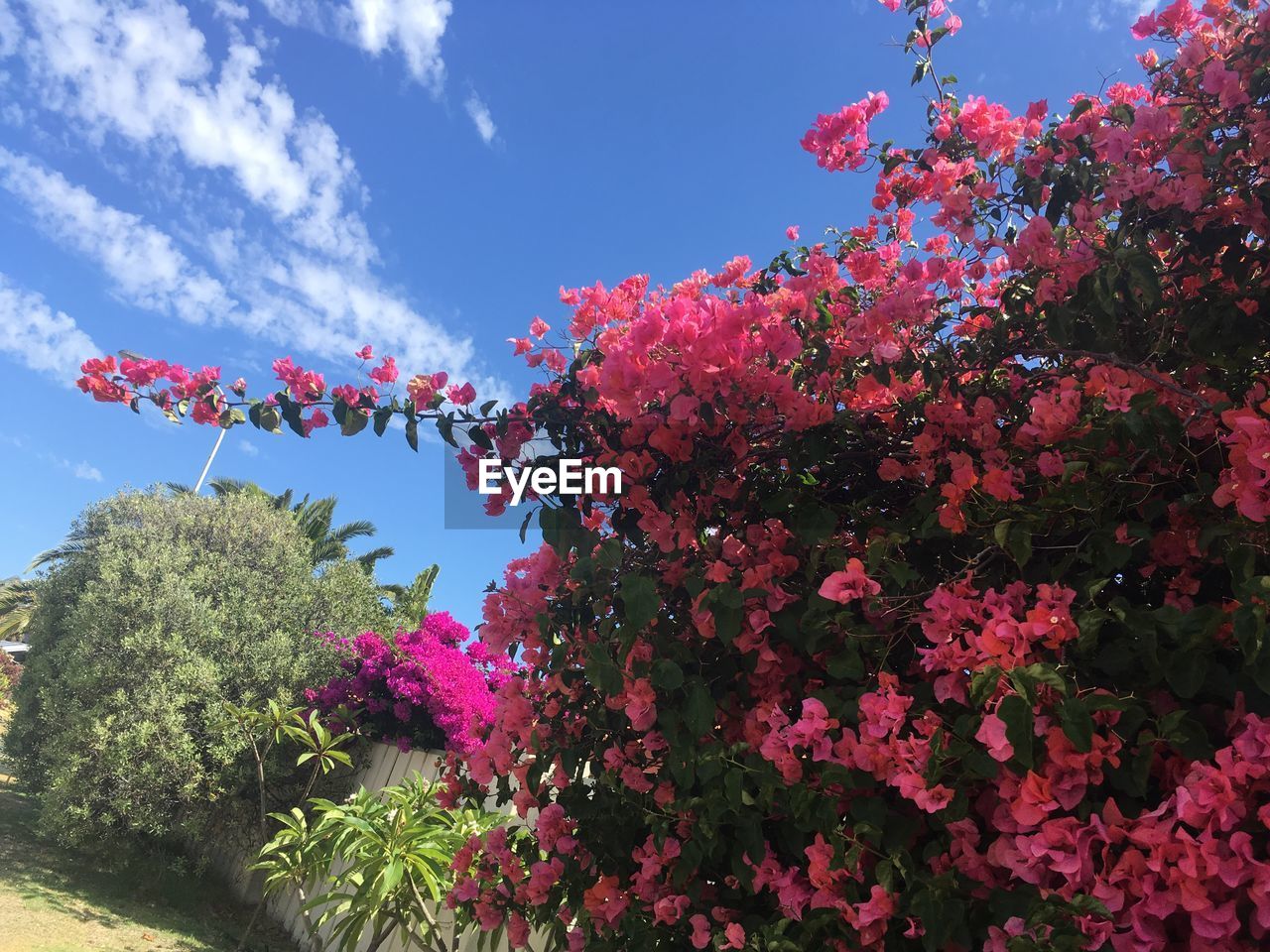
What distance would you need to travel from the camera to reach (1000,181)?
194 cm

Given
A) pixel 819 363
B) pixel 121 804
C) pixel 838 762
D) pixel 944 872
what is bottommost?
pixel 121 804

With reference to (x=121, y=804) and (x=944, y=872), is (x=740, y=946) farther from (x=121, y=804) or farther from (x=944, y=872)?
(x=121, y=804)

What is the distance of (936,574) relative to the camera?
5.16 ft

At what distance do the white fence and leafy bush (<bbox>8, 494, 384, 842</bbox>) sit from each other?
0.59 metres

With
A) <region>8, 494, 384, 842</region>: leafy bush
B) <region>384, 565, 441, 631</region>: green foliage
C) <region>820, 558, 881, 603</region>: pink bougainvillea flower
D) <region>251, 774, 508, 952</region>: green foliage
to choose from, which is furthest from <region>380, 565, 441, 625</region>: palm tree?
<region>820, 558, 881, 603</region>: pink bougainvillea flower

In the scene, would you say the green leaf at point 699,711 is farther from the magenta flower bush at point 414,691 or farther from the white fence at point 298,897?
the magenta flower bush at point 414,691

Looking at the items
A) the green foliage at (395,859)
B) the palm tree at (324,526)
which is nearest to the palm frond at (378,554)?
the palm tree at (324,526)

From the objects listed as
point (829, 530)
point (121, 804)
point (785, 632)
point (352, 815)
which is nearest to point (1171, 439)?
point (829, 530)

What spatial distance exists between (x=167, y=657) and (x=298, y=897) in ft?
7.97

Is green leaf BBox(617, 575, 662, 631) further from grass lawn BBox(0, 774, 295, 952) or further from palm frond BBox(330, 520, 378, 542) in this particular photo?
palm frond BBox(330, 520, 378, 542)

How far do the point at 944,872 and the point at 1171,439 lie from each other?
0.79 meters

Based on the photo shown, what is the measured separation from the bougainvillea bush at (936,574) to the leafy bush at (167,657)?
4.96m

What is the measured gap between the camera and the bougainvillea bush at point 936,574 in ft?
3.48

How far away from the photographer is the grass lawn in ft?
13.7
